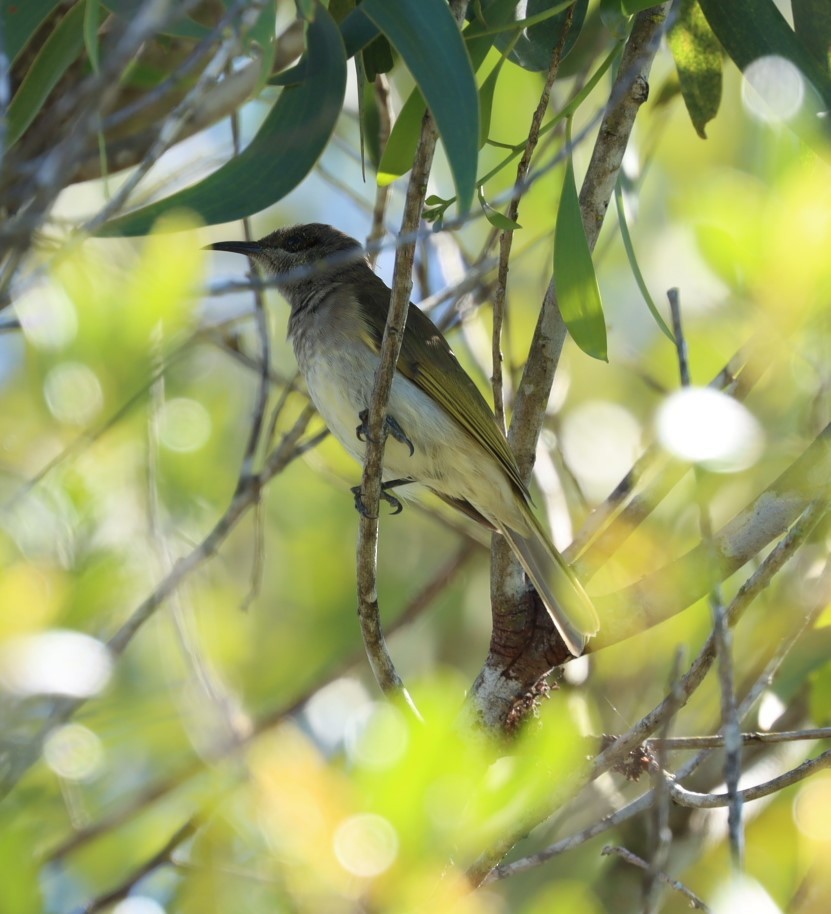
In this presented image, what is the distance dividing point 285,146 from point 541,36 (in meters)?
0.78

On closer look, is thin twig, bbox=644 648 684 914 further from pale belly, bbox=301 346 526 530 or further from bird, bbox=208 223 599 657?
pale belly, bbox=301 346 526 530

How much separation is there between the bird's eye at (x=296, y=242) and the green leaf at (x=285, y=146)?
6.47 feet

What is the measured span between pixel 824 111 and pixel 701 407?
109cm

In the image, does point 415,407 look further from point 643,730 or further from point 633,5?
point 643,730

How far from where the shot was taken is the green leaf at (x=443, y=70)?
93.3 inches

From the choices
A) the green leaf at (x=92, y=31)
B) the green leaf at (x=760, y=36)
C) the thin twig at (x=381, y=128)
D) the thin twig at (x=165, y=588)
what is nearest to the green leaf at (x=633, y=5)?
the green leaf at (x=760, y=36)

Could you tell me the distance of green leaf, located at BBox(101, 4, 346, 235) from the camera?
2.70 m

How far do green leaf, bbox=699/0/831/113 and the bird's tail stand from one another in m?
1.37

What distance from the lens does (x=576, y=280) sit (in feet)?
9.26

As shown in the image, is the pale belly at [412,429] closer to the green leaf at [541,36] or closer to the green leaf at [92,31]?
the green leaf at [541,36]

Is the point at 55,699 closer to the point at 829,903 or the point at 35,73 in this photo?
the point at 35,73

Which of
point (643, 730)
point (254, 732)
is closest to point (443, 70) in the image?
point (643, 730)

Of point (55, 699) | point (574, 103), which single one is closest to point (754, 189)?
point (574, 103)

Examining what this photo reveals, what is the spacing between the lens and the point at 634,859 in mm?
2316
